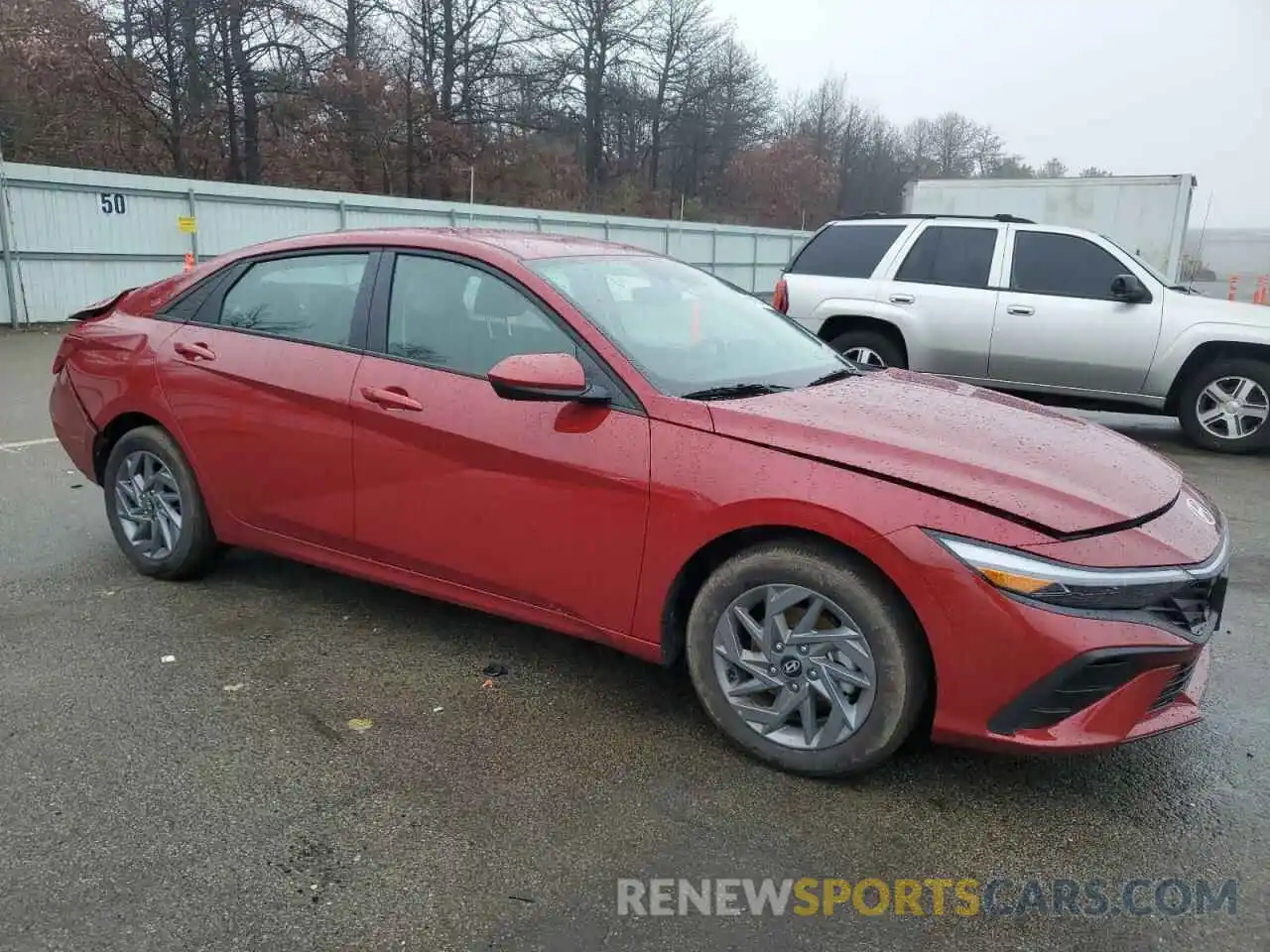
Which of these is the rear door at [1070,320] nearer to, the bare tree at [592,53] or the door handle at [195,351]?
the door handle at [195,351]

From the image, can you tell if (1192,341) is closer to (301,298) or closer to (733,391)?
(733,391)

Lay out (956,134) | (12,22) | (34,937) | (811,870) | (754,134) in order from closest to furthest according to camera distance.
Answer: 1. (34,937)
2. (811,870)
3. (12,22)
4. (754,134)
5. (956,134)

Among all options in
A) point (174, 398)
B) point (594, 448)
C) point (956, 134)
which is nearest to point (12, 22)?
point (174, 398)

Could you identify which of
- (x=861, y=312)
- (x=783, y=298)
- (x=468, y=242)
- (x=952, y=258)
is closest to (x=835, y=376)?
(x=468, y=242)

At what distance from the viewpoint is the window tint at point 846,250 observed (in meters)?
8.55

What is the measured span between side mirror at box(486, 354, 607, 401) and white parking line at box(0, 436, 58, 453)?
212 inches

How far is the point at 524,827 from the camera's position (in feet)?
8.63

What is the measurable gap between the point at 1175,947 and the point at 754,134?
5159 centimetres

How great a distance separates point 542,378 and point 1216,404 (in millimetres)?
6816

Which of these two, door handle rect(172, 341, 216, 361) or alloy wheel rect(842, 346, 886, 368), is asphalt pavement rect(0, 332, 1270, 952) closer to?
door handle rect(172, 341, 216, 361)

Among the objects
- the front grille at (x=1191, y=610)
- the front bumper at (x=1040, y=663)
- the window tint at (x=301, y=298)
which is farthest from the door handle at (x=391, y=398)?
the front grille at (x=1191, y=610)

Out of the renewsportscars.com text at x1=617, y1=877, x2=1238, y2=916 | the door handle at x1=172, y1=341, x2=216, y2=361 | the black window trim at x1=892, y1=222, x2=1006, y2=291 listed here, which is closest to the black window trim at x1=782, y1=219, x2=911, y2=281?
the black window trim at x1=892, y1=222, x2=1006, y2=291

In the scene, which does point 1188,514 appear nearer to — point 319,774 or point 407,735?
point 407,735

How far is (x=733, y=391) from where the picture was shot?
10.6 ft
